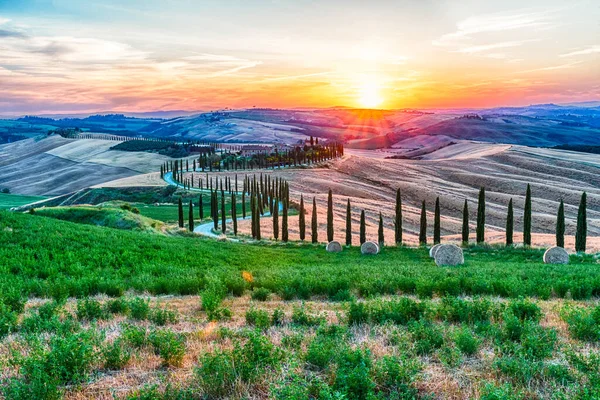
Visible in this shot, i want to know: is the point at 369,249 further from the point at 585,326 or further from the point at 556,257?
the point at 585,326

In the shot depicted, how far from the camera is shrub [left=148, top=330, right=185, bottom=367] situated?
326 inches

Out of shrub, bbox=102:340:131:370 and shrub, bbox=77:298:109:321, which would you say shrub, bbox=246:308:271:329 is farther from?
shrub, bbox=77:298:109:321

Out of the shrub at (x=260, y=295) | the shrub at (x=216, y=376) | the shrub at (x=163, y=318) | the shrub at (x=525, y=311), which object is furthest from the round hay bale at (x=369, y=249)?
the shrub at (x=216, y=376)

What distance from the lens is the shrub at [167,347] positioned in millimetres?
8288

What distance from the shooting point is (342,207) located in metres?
90.2

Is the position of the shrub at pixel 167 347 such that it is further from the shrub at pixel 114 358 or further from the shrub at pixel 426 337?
the shrub at pixel 426 337

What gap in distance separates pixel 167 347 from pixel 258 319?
271cm

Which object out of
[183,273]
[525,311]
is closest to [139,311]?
[183,273]

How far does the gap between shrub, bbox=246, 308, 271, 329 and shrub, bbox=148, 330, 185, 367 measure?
6.38ft

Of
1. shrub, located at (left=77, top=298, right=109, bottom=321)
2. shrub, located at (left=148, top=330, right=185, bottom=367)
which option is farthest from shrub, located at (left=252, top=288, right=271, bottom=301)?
shrub, located at (left=148, top=330, right=185, bottom=367)

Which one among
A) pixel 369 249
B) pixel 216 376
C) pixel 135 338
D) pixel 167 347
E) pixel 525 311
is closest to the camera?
pixel 216 376

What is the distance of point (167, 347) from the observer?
8492mm

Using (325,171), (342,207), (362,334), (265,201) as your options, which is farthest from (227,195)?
(362,334)

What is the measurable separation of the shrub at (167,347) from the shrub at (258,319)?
1943mm
